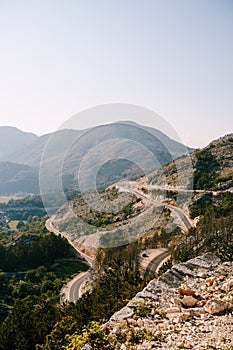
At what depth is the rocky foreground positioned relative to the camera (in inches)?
235

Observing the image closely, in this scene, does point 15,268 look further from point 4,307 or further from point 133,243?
point 133,243

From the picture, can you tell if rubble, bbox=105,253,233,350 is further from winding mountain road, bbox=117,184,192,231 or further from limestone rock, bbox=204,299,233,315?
winding mountain road, bbox=117,184,192,231

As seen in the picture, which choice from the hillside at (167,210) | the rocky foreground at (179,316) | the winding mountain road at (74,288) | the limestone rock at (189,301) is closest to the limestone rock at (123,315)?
the rocky foreground at (179,316)

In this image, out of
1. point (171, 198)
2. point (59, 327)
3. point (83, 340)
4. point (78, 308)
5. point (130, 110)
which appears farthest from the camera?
point (171, 198)

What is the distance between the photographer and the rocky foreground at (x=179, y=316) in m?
5.97

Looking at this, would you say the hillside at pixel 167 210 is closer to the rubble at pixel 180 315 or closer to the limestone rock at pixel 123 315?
the rubble at pixel 180 315

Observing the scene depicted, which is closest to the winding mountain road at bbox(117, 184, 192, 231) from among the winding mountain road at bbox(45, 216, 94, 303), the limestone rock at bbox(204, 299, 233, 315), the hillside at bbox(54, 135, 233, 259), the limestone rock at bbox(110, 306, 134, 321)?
the hillside at bbox(54, 135, 233, 259)

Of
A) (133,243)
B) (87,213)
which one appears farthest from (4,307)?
(87,213)

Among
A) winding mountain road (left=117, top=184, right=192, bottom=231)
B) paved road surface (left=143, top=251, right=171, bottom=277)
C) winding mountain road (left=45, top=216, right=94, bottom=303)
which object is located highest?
winding mountain road (left=117, top=184, right=192, bottom=231)

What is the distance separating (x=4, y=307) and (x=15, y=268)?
13.0m

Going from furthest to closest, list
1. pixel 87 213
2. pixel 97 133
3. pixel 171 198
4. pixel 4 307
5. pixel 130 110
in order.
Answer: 1. pixel 87 213
2. pixel 171 198
3. pixel 4 307
4. pixel 97 133
5. pixel 130 110

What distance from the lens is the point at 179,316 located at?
691 centimetres

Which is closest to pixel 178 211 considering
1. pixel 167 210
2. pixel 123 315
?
pixel 167 210

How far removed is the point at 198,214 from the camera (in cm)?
4012
